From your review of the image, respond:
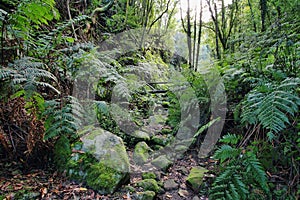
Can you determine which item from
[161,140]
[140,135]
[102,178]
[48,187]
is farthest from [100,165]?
[161,140]

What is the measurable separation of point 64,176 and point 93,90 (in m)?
1.48

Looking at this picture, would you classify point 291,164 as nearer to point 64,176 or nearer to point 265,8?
point 64,176

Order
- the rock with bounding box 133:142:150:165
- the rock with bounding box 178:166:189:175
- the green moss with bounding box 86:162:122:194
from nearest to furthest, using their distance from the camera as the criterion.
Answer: the green moss with bounding box 86:162:122:194
the rock with bounding box 178:166:189:175
the rock with bounding box 133:142:150:165

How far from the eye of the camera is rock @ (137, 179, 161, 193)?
2027 millimetres

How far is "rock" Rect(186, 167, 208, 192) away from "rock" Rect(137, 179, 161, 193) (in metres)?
0.34

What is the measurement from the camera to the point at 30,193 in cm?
165

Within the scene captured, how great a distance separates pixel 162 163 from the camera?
2.51 meters

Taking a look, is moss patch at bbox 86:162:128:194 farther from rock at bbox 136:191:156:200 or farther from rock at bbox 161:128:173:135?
rock at bbox 161:128:173:135

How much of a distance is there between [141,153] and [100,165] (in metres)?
0.81

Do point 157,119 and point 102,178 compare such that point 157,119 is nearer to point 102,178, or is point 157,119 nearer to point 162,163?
point 162,163

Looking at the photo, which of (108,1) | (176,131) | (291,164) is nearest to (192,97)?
(176,131)

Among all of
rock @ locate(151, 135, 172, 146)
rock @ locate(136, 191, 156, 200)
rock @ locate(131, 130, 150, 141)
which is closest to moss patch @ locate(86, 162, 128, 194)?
rock @ locate(136, 191, 156, 200)

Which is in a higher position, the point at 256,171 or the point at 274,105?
the point at 274,105

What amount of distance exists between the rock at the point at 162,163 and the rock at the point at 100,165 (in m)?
0.49
